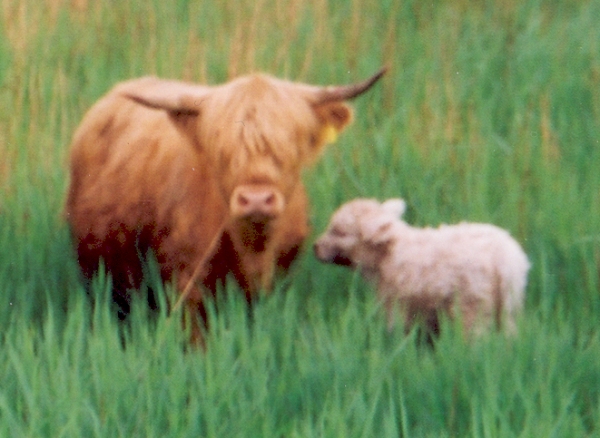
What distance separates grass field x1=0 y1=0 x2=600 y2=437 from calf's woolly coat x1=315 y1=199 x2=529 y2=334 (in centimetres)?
15

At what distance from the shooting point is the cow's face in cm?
355

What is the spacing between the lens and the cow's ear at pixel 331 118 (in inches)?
155

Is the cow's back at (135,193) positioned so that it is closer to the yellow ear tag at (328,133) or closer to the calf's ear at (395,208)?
the yellow ear tag at (328,133)

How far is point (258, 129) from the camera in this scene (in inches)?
143

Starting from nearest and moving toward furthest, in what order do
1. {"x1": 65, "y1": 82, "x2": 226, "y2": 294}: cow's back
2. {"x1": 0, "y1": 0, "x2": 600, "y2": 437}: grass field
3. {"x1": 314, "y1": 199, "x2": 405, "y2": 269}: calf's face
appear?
1. {"x1": 0, "y1": 0, "x2": 600, "y2": 437}: grass field
2. {"x1": 65, "y1": 82, "x2": 226, "y2": 294}: cow's back
3. {"x1": 314, "y1": 199, "x2": 405, "y2": 269}: calf's face

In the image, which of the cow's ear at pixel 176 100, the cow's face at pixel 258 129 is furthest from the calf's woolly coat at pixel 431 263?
the cow's ear at pixel 176 100

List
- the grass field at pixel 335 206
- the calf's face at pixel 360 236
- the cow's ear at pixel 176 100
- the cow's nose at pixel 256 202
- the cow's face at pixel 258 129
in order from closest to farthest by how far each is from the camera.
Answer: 1. the grass field at pixel 335 206
2. the cow's nose at pixel 256 202
3. the cow's face at pixel 258 129
4. the cow's ear at pixel 176 100
5. the calf's face at pixel 360 236

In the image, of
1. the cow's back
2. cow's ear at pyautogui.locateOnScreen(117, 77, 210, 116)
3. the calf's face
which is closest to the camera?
cow's ear at pyautogui.locateOnScreen(117, 77, 210, 116)

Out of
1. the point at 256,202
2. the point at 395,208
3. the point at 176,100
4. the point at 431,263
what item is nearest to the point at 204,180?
the point at 176,100

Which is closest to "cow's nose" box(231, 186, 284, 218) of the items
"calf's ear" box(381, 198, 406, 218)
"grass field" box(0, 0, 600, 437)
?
"grass field" box(0, 0, 600, 437)

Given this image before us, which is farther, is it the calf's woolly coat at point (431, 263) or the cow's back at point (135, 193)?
the cow's back at point (135, 193)

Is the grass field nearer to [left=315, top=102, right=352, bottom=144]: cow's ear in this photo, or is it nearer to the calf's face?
the calf's face

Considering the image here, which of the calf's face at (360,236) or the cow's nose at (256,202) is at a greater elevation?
the cow's nose at (256,202)

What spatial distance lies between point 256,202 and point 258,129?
1.11 ft
